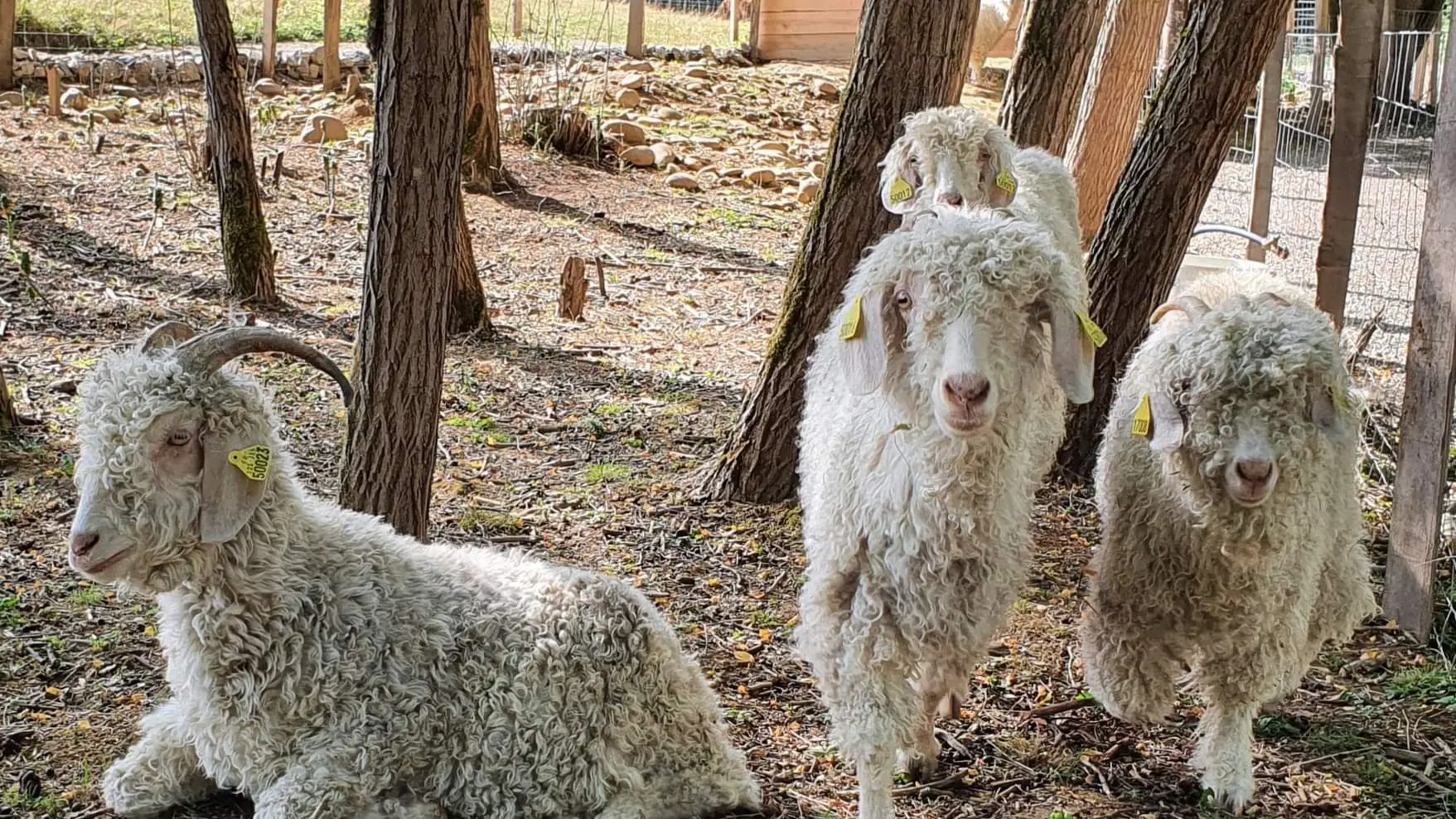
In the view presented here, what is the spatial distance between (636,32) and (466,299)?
9.79 meters

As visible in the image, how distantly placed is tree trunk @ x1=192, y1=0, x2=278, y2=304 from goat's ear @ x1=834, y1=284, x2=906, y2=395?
5.64m

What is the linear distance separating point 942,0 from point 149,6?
46.3 feet

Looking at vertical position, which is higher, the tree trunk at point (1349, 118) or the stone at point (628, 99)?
the stone at point (628, 99)

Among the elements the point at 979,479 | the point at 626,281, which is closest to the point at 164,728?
the point at 979,479

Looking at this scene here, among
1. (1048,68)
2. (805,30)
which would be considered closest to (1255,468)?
(1048,68)

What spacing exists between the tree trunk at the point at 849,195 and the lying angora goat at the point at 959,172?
100 millimetres

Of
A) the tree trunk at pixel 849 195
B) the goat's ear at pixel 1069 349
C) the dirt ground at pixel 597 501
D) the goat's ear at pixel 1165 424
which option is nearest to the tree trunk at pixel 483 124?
the dirt ground at pixel 597 501

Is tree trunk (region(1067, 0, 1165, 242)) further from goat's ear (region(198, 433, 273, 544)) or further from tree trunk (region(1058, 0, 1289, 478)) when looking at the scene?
goat's ear (region(198, 433, 273, 544))

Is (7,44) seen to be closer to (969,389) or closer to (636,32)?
(636,32)

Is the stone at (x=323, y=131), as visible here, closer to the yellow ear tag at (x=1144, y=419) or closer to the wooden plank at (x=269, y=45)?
the wooden plank at (x=269, y=45)

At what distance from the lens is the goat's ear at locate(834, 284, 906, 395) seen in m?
3.59

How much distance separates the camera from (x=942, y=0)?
5508mm

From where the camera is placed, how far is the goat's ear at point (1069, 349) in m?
3.54

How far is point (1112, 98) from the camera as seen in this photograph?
26.3 feet
